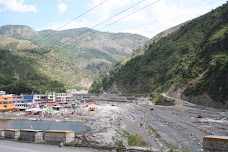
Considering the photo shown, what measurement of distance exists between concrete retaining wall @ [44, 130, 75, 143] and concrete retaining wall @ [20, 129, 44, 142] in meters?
0.47

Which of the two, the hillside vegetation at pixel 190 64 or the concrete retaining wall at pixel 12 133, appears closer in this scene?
the concrete retaining wall at pixel 12 133

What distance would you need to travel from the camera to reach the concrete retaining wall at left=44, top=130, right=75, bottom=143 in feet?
55.2

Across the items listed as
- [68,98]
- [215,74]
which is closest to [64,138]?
[215,74]

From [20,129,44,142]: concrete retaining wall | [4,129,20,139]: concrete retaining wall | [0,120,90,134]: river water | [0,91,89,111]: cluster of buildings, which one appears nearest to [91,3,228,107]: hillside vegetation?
[0,120,90,134]: river water

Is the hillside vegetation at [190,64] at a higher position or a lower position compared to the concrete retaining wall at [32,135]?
higher

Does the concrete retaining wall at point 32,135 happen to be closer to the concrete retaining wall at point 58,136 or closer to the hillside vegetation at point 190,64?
the concrete retaining wall at point 58,136

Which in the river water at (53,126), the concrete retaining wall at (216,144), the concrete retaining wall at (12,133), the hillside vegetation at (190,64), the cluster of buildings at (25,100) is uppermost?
the hillside vegetation at (190,64)

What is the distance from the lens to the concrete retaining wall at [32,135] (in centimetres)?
1789

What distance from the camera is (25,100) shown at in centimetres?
14125

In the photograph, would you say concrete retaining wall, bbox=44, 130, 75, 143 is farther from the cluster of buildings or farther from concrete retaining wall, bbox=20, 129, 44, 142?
the cluster of buildings

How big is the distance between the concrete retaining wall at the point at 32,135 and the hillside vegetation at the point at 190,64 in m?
77.9

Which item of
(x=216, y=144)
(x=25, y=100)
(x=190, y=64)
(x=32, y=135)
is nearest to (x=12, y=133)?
(x=32, y=135)

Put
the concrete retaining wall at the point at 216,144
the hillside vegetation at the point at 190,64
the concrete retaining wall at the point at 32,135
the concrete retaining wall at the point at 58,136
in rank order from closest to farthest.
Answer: the concrete retaining wall at the point at 216,144
the concrete retaining wall at the point at 58,136
the concrete retaining wall at the point at 32,135
the hillside vegetation at the point at 190,64

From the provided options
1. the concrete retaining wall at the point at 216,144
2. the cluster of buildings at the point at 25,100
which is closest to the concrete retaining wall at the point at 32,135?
the concrete retaining wall at the point at 216,144
